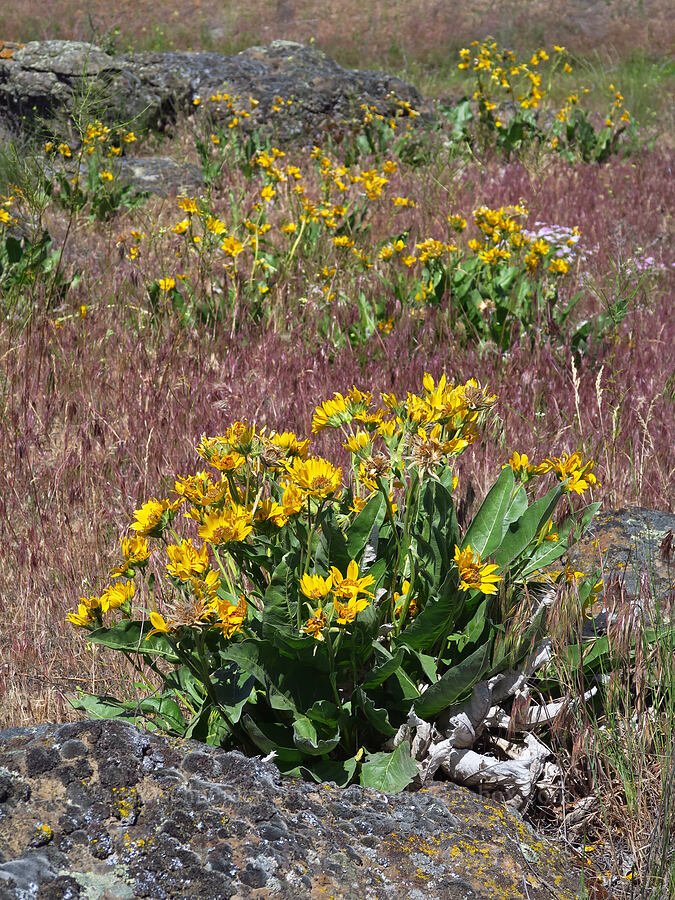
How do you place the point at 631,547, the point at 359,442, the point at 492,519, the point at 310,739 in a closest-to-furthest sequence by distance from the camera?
the point at 310,739, the point at 359,442, the point at 492,519, the point at 631,547

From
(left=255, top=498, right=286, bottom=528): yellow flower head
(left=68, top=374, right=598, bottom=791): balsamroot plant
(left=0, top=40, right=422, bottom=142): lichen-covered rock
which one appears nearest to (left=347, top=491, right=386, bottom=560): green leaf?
(left=68, top=374, right=598, bottom=791): balsamroot plant

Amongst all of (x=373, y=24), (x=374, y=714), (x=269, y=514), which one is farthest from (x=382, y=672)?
(x=373, y=24)

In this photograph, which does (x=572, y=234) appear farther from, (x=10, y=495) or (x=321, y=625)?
(x=321, y=625)

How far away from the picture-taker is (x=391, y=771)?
164 centimetres

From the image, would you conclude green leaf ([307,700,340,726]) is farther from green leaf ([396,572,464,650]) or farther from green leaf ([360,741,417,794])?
green leaf ([396,572,464,650])

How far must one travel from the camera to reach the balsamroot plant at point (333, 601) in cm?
165

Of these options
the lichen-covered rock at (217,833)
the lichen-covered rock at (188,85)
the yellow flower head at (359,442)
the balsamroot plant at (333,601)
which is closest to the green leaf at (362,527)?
the balsamroot plant at (333,601)

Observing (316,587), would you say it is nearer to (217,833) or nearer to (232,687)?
(232,687)

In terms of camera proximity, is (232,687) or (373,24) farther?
(373,24)

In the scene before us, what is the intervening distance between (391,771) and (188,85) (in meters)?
9.14

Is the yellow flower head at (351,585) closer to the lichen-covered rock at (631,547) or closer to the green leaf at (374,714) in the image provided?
the green leaf at (374,714)

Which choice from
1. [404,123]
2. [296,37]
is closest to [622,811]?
[404,123]

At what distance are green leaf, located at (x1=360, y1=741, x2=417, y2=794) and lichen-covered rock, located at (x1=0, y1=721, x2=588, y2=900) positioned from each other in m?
0.07

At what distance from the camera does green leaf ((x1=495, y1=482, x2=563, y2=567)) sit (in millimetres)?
1950
